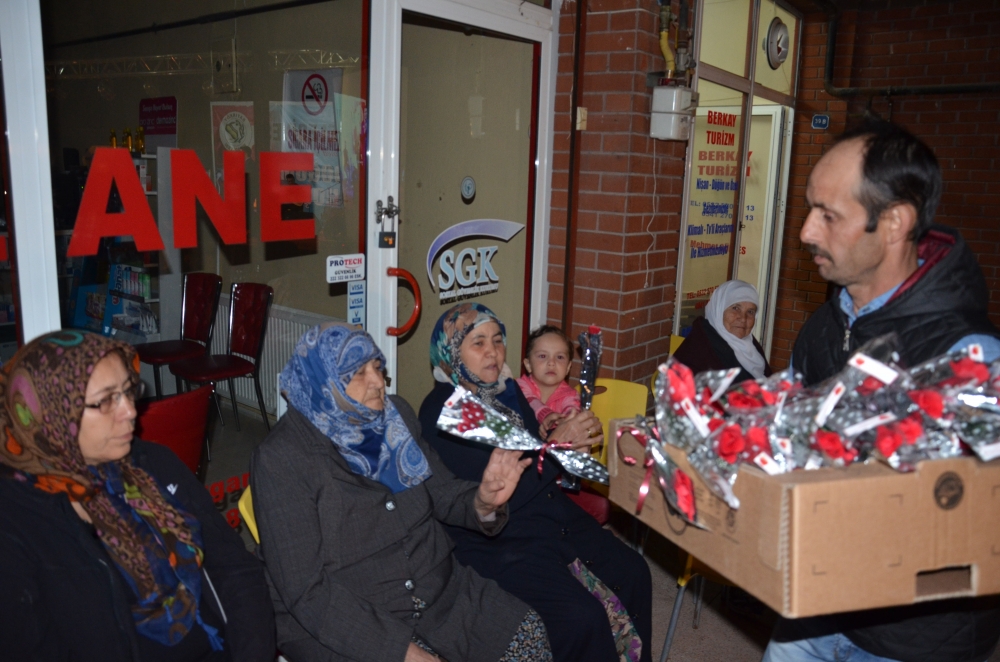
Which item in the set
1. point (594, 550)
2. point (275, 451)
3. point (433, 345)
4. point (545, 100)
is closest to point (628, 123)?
point (545, 100)

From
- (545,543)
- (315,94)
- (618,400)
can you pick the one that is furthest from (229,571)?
(315,94)

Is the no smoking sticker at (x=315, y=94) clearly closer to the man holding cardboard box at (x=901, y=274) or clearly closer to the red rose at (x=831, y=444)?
the man holding cardboard box at (x=901, y=274)

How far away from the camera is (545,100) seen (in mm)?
3916

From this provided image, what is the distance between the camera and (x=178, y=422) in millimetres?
2406

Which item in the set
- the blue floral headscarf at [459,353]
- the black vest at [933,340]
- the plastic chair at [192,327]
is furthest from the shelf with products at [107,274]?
the black vest at [933,340]

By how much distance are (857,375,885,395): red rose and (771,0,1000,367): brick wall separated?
5.14m

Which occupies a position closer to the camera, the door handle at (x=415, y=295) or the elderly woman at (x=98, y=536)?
the elderly woman at (x=98, y=536)

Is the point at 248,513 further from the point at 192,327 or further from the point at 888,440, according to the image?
the point at 888,440

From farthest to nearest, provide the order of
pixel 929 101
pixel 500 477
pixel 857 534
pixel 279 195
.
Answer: pixel 929 101
pixel 279 195
pixel 500 477
pixel 857 534

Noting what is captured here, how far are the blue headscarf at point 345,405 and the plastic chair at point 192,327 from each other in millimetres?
967

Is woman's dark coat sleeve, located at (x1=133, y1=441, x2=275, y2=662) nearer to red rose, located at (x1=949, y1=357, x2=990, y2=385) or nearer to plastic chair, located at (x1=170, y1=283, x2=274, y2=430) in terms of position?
plastic chair, located at (x1=170, y1=283, x2=274, y2=430)

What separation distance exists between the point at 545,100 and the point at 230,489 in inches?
97.8

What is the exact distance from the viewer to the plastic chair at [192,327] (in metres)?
2.95

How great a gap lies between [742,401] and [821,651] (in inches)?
29.6
